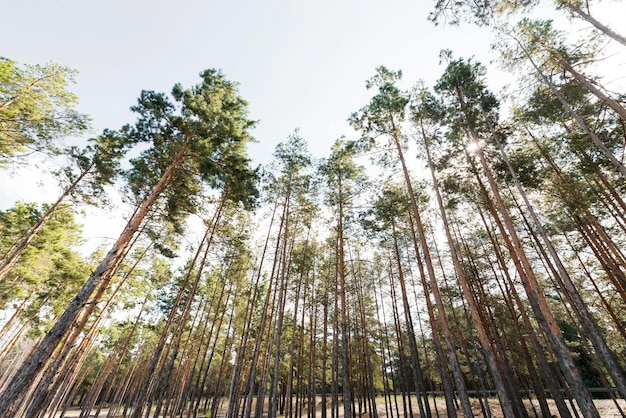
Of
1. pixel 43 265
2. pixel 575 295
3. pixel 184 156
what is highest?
pixel 184 156

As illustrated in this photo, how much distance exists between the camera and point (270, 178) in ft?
47.6

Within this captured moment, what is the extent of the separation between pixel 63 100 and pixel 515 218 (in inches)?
909

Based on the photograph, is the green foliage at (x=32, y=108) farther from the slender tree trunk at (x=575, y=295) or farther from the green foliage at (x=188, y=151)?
the slender tree trunk at (x=575, y=295)

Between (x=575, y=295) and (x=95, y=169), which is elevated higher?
(x=95, y=169)

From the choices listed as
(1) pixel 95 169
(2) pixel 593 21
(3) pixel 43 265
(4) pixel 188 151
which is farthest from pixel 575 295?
(3) pixel 43 265

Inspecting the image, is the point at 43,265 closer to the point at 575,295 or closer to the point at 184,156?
the point at 184,156

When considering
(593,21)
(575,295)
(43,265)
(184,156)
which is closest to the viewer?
(593,21)

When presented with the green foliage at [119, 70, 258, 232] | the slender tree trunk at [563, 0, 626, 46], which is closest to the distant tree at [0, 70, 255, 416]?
the green foliage at [119, 70, 258, 232]

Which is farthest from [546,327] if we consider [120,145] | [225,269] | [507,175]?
[225,269]

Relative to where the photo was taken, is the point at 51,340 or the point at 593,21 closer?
the point at 51,340

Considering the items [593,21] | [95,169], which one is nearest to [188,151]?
[95,169]

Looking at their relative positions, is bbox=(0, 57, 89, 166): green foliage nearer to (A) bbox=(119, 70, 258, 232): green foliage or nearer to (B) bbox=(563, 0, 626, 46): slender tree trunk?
(A) bbox=(119, 70, 258, 232): green foliage

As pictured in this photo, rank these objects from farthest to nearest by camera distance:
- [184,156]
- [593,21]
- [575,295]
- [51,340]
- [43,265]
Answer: [43,265], [184,156], [575,295], [593,21], [51,340]

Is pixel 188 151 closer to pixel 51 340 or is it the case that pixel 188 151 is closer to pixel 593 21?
pixel 51 340
